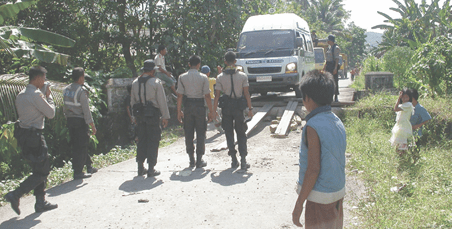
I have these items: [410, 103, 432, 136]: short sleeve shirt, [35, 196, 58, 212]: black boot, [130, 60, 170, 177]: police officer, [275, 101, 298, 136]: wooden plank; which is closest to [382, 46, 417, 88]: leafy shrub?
→ [275, 101, 298, 136]: wooden plank

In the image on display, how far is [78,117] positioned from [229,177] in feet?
8.93

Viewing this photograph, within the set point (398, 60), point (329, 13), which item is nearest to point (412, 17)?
point (329, 13)

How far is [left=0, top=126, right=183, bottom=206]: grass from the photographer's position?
21.4ft

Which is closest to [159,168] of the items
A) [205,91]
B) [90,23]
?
[205,91]

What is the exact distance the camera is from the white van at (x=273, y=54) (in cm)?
1173

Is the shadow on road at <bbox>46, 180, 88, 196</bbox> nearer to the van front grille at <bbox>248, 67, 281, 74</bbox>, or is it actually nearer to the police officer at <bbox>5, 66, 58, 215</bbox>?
the police officer at <bbox>5, 66, 58, 215</bbox>

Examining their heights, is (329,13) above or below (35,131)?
above

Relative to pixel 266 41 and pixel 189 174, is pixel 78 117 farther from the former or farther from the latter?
pixel 266 41

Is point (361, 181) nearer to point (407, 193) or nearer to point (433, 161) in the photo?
point (407, 193)

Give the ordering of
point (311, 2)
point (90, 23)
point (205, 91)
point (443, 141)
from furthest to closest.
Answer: point (311, 2), point (90, 23), point (443, 141), point (205, 91)

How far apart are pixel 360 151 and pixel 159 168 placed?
12.1 ft

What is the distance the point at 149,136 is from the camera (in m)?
6.31

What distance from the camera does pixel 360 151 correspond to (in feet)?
23.1

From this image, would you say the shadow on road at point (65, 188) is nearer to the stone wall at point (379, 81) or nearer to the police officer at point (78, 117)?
the police officer at point (78, 117)
